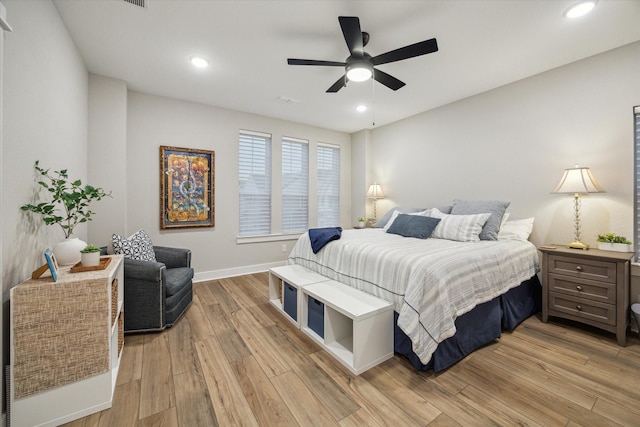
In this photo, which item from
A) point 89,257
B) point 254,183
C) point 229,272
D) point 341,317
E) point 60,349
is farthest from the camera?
point 254,183

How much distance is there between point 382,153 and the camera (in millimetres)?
5098

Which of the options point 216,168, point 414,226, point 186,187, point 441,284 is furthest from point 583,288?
point 186,187

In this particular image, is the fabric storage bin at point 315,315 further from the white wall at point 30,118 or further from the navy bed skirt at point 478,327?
the white wall at point 30,118

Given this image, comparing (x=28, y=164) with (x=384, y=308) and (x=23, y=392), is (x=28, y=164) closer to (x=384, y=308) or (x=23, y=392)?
(x=23, y=392)

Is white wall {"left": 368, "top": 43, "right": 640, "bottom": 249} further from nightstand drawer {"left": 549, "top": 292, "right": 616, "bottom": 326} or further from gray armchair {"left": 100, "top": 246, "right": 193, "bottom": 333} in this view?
gray armchair {"left": 100, "top": 246, "right": 193, "bottom": 333}

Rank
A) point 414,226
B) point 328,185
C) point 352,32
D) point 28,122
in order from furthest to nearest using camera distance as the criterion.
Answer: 1. point 328,185
2. point 414,226
3. point 352,32
4. point 28,122

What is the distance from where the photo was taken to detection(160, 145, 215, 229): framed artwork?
3699 millimetres

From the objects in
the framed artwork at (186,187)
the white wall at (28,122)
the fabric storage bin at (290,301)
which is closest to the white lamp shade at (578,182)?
the fabric storage bin at (290,301)

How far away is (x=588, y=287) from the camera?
2.37 m

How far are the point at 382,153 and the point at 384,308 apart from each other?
372 cm

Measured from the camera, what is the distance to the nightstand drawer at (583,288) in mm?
2250

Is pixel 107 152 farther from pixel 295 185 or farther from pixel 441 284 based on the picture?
pixel 441 284

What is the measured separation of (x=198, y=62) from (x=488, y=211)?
3.66m

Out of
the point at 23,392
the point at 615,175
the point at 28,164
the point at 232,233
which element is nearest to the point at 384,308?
the point at 23,392
